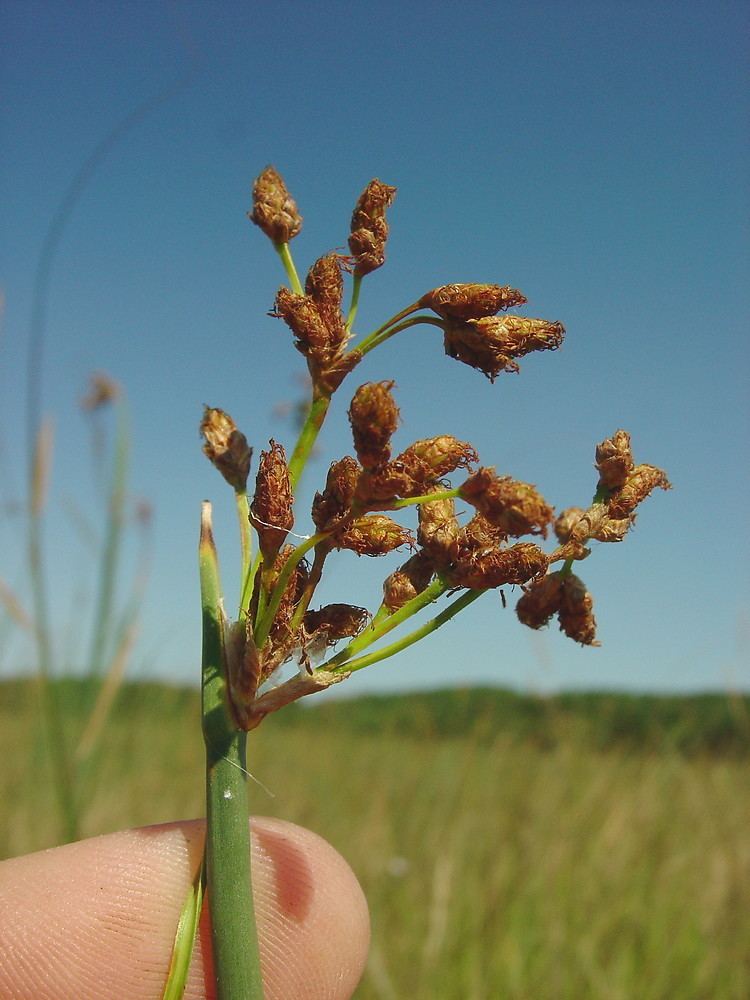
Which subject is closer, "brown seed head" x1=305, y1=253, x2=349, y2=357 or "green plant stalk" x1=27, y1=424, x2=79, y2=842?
"brown seed head" x1=305, y1=253, x2=349, y2=357

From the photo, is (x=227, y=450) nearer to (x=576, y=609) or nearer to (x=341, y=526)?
(x=341, y=526)

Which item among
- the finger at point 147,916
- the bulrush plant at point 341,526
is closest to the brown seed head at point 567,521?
the bulrush plant at point 341,526

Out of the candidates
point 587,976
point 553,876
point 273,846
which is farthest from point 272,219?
point 553,876

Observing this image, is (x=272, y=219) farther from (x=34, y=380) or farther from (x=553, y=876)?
(x=553, y=876)

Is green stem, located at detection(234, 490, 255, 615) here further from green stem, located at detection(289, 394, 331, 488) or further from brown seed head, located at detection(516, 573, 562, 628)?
brown seed head, located at detection(516, 573, 562, 628)

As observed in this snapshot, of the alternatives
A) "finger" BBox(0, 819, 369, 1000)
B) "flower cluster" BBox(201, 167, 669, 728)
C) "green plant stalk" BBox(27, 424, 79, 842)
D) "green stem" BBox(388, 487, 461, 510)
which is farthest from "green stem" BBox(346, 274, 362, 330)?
"green plant stalk" BBox(27, 424, 79, 842)

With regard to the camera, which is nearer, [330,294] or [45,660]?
[330,294]

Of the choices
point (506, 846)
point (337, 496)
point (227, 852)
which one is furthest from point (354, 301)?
point (506, 846)
